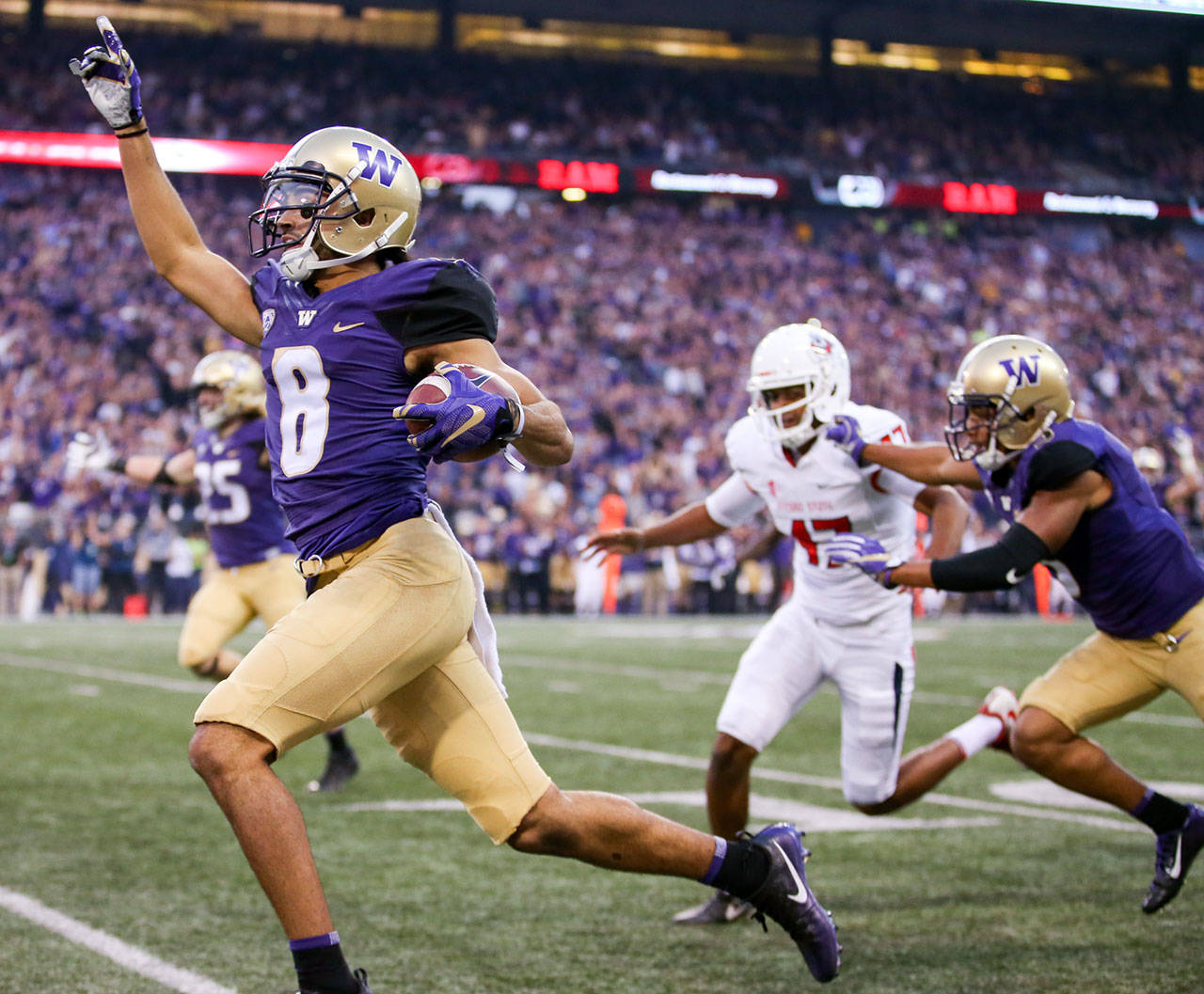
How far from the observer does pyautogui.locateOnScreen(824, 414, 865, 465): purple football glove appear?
15.2 feet

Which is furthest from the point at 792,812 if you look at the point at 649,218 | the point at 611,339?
the point at 649,218

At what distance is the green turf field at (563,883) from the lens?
3648 millimetres

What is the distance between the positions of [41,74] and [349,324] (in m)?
23.5

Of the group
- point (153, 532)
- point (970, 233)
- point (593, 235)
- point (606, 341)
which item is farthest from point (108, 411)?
point (970, 233)

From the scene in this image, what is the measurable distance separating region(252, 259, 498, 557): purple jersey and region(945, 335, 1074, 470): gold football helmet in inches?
69.1

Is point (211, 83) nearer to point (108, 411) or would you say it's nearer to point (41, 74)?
point (41, 74)

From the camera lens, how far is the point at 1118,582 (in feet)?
14.0

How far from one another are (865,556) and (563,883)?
1441 millimetres

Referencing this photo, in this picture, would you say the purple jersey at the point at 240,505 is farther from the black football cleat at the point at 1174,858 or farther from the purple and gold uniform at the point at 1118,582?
the black football cleat at the point at 1174,858

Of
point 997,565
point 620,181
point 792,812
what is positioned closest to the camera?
point 997,565

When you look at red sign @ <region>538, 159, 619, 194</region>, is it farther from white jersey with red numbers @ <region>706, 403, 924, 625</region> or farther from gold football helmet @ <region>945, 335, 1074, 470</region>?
gold football helmet @ <region>945, 335, 1074, 470</region>

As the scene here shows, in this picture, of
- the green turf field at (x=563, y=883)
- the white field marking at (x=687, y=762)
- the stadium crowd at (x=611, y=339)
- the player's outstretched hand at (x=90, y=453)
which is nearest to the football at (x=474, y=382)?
the green turf field at (x=563, y=883)

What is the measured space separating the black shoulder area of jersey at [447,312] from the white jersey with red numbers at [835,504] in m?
1.96

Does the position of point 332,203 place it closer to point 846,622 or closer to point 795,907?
point 795,907
